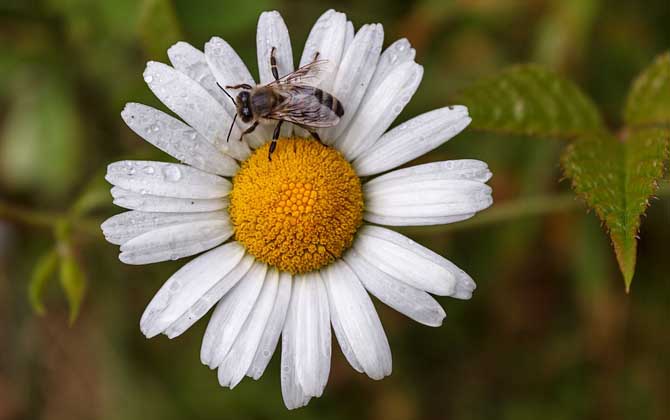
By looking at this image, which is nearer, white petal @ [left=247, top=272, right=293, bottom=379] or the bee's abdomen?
white petal @ [left=247, top=272, right=293, bottom=379]

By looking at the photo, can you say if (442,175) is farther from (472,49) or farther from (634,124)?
(472,49)

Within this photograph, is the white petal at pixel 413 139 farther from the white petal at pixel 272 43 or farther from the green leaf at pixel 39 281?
the green leaf at pixel 39 281

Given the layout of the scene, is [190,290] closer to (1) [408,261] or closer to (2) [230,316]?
(2) [230,316]

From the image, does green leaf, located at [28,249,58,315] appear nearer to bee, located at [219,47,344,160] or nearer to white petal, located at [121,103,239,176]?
white petal, located at [121,103,239,176]

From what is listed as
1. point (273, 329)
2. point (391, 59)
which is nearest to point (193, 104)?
point (391, 59)

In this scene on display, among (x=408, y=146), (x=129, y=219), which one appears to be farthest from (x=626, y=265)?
(x=129, y=219)

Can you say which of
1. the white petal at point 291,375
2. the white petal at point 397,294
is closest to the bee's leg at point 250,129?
the white petal at point 397,294

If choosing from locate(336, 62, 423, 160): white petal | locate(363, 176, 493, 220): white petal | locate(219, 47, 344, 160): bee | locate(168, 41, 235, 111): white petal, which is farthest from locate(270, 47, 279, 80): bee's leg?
locate(363, 176, 493, 220): white petal
